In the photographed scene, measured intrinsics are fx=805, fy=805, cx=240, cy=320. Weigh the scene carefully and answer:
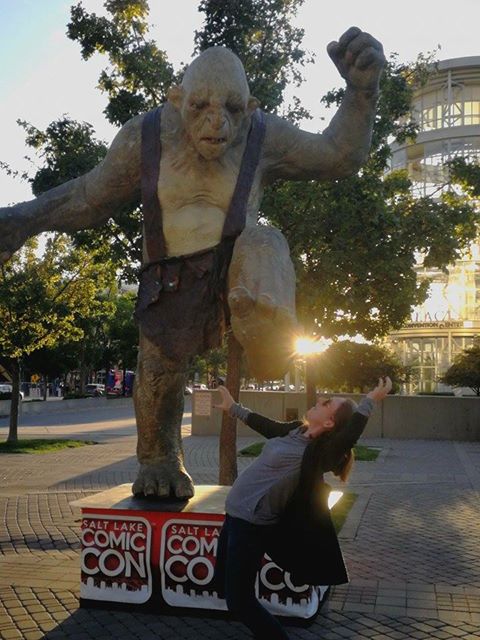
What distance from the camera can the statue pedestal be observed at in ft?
15.0

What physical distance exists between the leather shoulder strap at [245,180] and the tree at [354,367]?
2518 cm

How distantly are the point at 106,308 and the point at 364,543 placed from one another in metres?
15.7

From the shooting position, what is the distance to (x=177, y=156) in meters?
3.86

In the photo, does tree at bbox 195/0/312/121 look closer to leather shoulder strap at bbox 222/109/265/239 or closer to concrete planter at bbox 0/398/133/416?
leather shoulder strap at bbox 222/109/265/239

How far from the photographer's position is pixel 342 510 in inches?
380

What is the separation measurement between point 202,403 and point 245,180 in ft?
60.8

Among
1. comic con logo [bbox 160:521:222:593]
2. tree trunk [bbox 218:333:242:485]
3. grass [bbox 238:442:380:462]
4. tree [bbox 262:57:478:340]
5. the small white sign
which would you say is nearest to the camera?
comic con logo [bbox 160:521:222:593]

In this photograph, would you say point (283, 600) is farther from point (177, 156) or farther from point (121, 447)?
point (121, 447)

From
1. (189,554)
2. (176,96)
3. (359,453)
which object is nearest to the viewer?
(176,96)

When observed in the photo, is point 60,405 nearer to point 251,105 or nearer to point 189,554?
Answer: point 189,554

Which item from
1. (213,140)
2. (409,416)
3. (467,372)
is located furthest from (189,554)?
(467,372)

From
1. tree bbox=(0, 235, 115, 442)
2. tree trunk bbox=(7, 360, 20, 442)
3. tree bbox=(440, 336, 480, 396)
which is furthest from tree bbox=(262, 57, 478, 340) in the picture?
tree bbox=(440, 336, 480, 396)

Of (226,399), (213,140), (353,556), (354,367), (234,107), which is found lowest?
(353,556)

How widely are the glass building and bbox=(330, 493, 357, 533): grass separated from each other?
1014 inches
